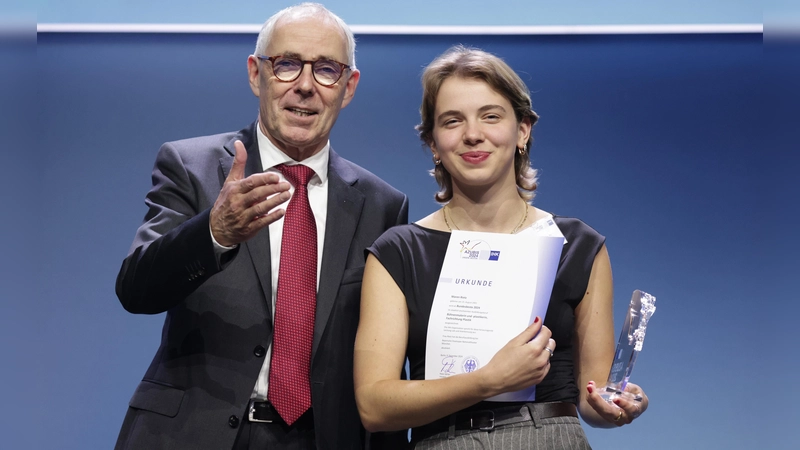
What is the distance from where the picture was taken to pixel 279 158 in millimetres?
2113

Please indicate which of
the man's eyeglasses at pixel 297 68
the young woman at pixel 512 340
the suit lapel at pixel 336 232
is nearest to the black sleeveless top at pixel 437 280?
the young woman at pixel 512 340

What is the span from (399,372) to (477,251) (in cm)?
30

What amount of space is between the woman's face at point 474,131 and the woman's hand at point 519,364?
408 millimetres

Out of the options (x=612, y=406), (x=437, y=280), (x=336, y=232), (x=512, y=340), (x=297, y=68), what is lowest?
(x=612, y=406)

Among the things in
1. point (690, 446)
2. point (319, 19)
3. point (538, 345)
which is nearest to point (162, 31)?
point (319, 19)

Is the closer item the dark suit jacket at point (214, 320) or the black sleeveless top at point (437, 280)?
the black sleeveless top at point (437, 280)

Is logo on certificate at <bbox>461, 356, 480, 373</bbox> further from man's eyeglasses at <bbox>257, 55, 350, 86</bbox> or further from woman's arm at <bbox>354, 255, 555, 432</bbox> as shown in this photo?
man's eyeglasses at <bbox>257, 55, 350, 86</bbox>

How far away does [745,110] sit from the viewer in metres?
3.37

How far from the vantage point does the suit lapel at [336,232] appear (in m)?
1.96

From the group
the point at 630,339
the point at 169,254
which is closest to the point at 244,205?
the point at 169,254

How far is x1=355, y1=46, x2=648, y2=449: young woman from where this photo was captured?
62.1 inches

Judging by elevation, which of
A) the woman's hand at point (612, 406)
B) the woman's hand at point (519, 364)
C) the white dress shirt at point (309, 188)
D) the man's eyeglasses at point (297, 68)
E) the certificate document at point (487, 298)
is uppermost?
the man's eyeglasses at point (297, 68)

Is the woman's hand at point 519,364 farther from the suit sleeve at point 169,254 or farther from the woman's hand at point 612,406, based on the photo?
the suit sleeve at point 169,254

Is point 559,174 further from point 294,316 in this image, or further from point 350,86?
point 294,316
